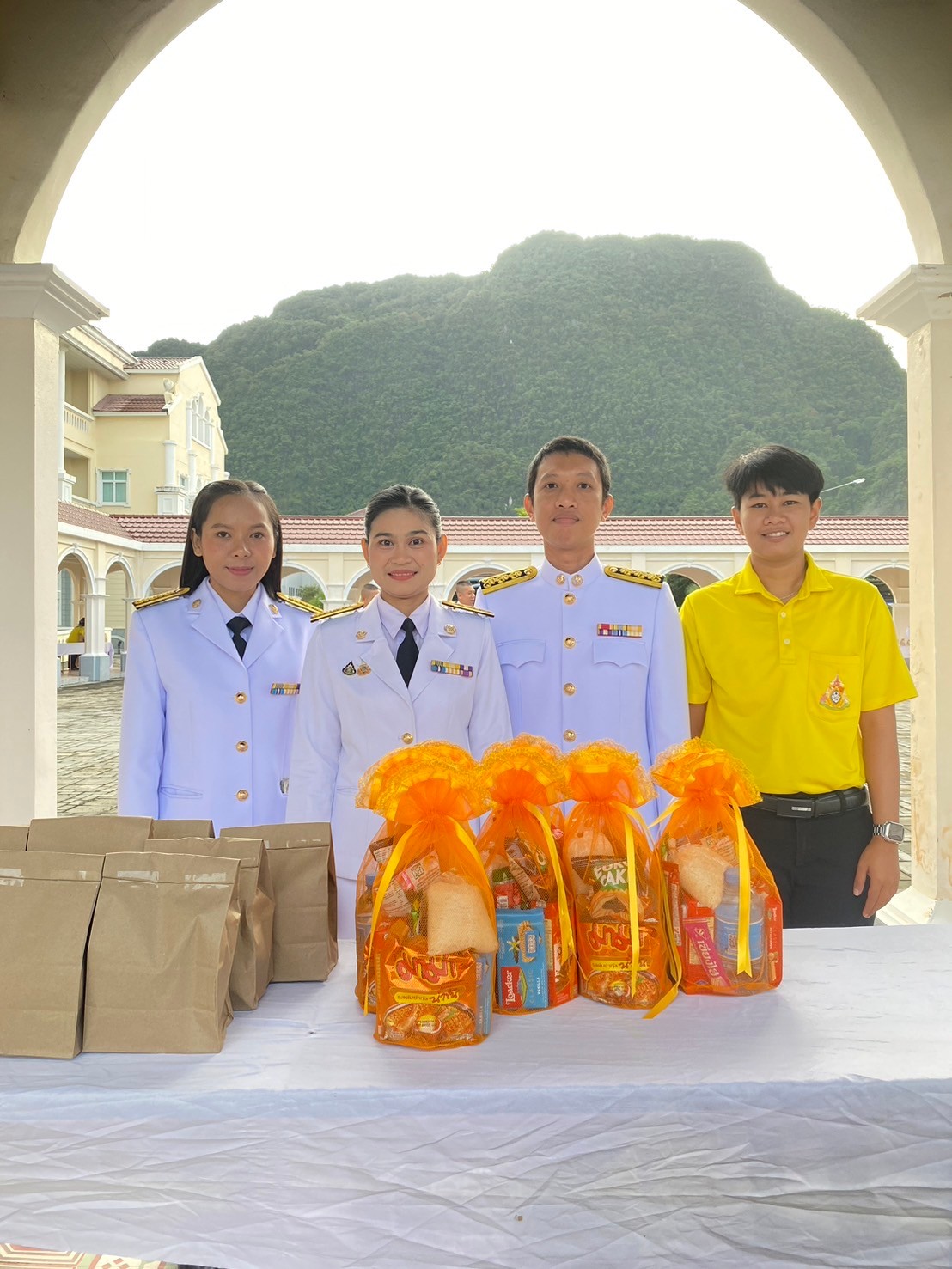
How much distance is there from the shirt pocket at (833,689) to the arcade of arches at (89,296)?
5.05ft

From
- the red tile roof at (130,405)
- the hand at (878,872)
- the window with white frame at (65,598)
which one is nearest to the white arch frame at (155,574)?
the window with white frame at (65,598)

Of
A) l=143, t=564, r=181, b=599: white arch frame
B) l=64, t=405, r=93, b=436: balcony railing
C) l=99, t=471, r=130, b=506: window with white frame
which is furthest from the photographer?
l=99, t=471, r=130, b=506: window with white frame

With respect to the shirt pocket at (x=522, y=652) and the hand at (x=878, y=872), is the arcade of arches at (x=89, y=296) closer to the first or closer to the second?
the hand at (x=878, y=872)

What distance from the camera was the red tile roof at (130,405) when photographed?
33312 mm

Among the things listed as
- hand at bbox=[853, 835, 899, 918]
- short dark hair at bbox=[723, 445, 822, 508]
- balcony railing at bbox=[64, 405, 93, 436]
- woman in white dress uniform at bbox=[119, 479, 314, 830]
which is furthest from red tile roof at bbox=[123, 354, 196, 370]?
hand at bbox=[853, 835, 899, 918]

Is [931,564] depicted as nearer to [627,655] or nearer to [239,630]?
[627,655]

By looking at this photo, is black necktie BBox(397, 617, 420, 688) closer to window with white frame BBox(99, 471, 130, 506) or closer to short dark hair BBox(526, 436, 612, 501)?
short dark hair BBox(526, 436, 612, 501)

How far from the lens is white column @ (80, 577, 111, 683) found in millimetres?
21062

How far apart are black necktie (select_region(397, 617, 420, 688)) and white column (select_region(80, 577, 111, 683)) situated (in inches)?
805

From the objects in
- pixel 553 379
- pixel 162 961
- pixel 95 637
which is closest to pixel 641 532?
pixel 95 637

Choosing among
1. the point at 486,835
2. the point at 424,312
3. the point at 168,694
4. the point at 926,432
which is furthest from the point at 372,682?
the point at 424,312

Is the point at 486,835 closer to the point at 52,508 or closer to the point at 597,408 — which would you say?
the point at 52,508

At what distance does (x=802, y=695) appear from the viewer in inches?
90.7

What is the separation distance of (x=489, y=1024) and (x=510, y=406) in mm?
49904
